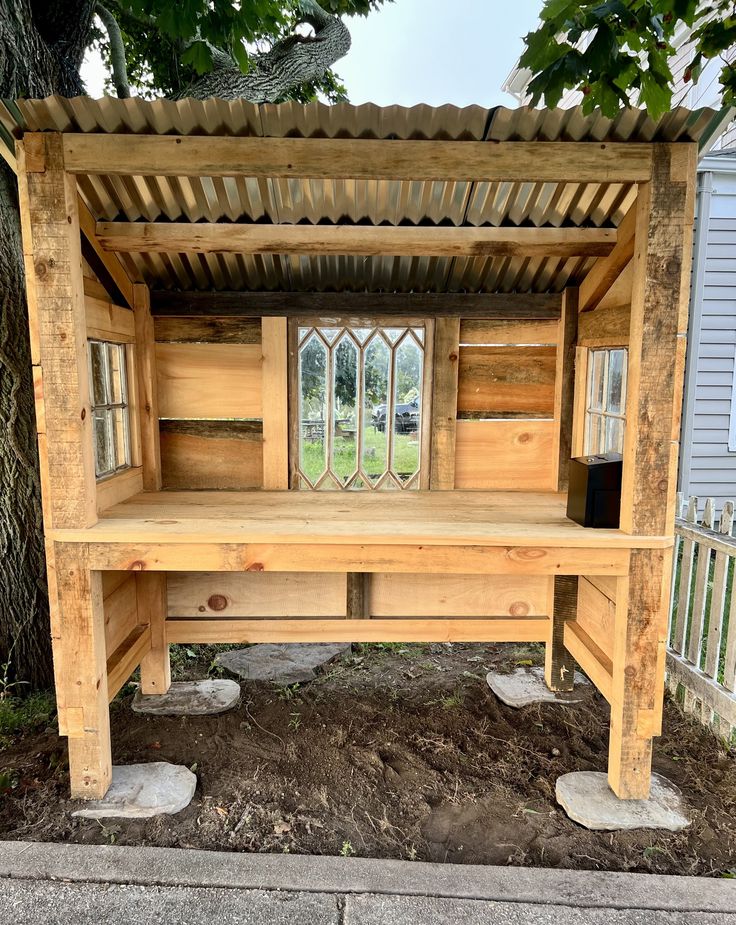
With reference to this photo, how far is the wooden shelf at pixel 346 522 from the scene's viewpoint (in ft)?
8.25

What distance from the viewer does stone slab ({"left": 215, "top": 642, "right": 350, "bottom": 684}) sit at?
3.89 m

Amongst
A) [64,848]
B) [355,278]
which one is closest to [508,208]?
[355,278]

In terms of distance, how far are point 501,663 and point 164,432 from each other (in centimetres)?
279

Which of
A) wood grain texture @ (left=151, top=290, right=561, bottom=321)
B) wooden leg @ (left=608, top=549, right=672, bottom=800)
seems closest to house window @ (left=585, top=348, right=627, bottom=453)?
wood grain texture @ (left=151, top=290, right=561, bottom=321)

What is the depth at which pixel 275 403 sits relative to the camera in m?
3.53

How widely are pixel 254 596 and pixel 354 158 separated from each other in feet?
7.93

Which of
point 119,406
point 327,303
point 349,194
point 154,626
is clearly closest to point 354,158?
point 349,194

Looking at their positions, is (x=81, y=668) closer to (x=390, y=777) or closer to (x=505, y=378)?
(x=390, y=777)

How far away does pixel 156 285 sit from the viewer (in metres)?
3.44

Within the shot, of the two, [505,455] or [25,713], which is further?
[505,455]

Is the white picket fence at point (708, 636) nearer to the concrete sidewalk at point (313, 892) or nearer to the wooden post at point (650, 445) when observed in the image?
the wooden post at point (650, 445)

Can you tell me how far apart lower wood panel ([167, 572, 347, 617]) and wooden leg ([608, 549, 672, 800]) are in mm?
1547

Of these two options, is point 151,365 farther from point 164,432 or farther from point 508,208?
point 508,208

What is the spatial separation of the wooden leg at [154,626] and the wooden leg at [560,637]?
7.63 feet
